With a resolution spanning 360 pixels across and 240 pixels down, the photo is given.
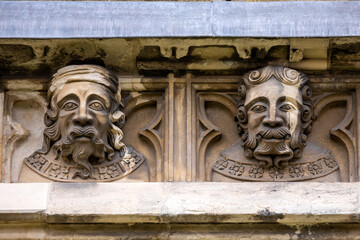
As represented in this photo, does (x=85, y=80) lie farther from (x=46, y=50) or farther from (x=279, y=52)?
(x=279, y=52)

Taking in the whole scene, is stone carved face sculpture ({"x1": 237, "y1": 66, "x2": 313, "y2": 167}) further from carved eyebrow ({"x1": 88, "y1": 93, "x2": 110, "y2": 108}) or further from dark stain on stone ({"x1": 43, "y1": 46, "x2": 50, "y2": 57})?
dark stain on stone ({"x1": 43, "y1": 46, "x2": 50, "y2": 57})

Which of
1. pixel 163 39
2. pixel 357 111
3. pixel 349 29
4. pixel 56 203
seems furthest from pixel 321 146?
pixel 56 203

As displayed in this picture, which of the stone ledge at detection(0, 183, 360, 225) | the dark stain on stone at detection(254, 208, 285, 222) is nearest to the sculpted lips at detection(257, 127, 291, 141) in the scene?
the stone ledge at detection(0, 183, 360, 225)

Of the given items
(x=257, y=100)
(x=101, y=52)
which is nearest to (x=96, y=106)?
(x=101, y=52)

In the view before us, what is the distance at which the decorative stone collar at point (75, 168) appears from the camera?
6.29 m

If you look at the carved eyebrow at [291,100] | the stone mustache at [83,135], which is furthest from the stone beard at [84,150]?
the carved eyebrow at [291,100]

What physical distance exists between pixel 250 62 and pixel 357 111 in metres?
0.65

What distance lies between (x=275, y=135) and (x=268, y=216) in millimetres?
467

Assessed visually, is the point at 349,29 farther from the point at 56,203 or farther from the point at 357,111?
the point at 56,203

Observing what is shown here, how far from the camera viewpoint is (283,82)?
20.8 ft

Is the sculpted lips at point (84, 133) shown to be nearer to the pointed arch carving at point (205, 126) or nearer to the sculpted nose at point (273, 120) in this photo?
the pointed arch carving at point (205, 126)

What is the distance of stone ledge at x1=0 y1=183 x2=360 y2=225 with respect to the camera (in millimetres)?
5973

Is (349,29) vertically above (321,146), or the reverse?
(349,29)

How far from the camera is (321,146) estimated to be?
641 cm
